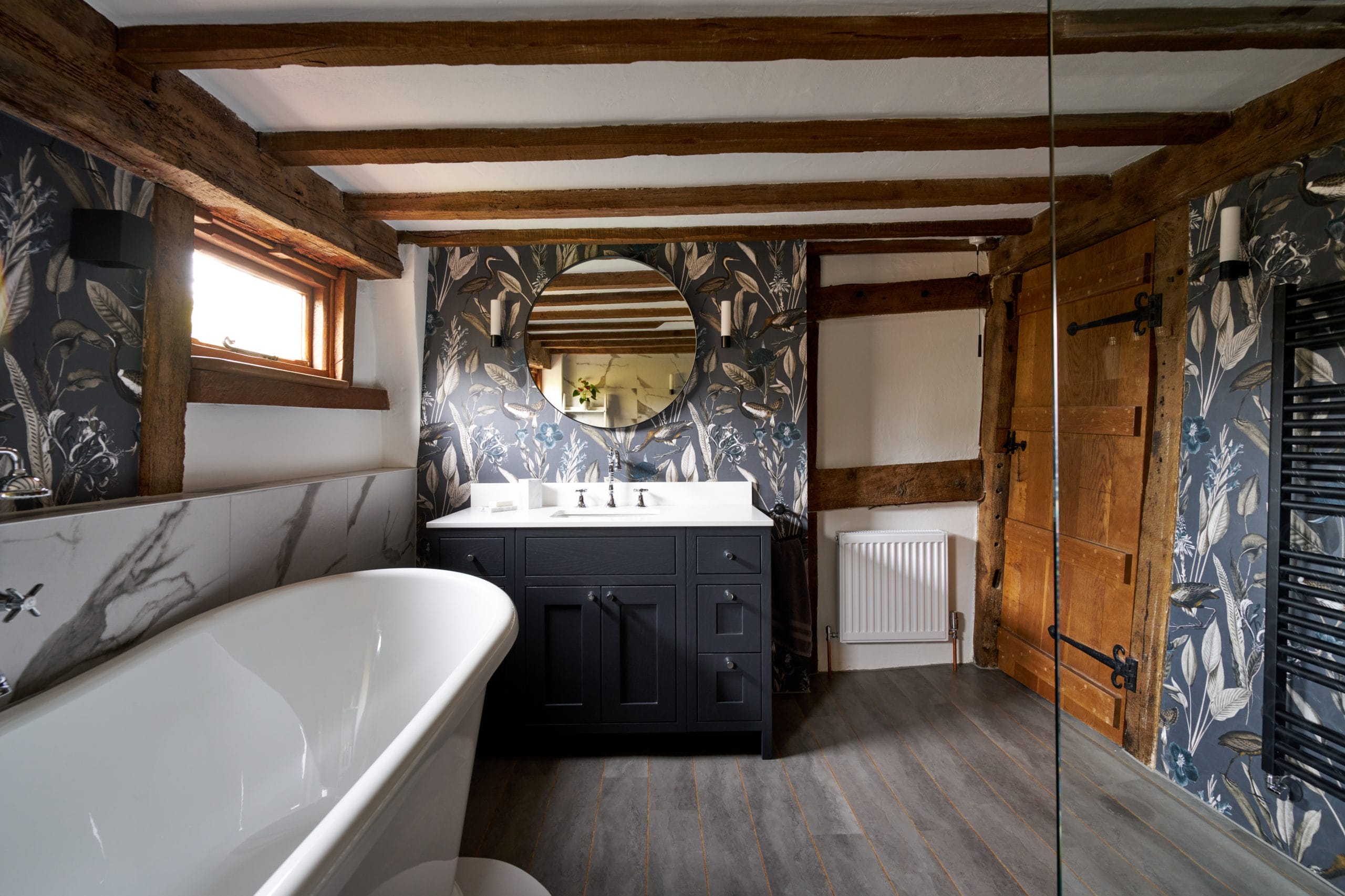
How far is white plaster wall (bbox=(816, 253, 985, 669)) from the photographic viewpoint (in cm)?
285

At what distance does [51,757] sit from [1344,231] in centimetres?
192

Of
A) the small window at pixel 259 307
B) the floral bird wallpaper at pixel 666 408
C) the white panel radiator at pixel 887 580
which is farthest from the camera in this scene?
the white panel radiator at pixel 887 580

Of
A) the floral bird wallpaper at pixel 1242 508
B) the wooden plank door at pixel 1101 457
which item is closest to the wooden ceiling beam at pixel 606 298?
the wooden plank door at pixel 1101 457

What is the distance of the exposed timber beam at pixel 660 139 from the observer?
170 cm

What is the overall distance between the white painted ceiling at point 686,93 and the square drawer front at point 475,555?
1338mm

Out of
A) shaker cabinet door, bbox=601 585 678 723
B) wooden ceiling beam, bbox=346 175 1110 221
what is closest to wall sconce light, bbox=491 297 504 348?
wooden ceiling beam, bbox=346 175 1110 221

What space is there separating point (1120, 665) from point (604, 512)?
73.8 inches

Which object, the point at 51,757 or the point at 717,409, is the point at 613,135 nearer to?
the point at 717,409

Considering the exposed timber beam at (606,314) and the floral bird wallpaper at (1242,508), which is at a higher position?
the exposed timber beam at (606,314)

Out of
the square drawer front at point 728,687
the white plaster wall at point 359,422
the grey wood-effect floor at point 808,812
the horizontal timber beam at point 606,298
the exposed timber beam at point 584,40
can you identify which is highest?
the exposed timber beam at point 584,40

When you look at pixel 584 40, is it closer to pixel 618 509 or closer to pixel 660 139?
pixel 660 139

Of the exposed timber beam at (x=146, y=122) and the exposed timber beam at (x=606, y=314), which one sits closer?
the exposed timber beam at (x=146, y=122)

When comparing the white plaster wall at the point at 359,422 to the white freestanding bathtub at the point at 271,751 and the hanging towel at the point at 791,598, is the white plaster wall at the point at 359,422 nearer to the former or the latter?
the white freestanding bathtub at the point at 271,751

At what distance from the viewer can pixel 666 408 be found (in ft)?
8.73
